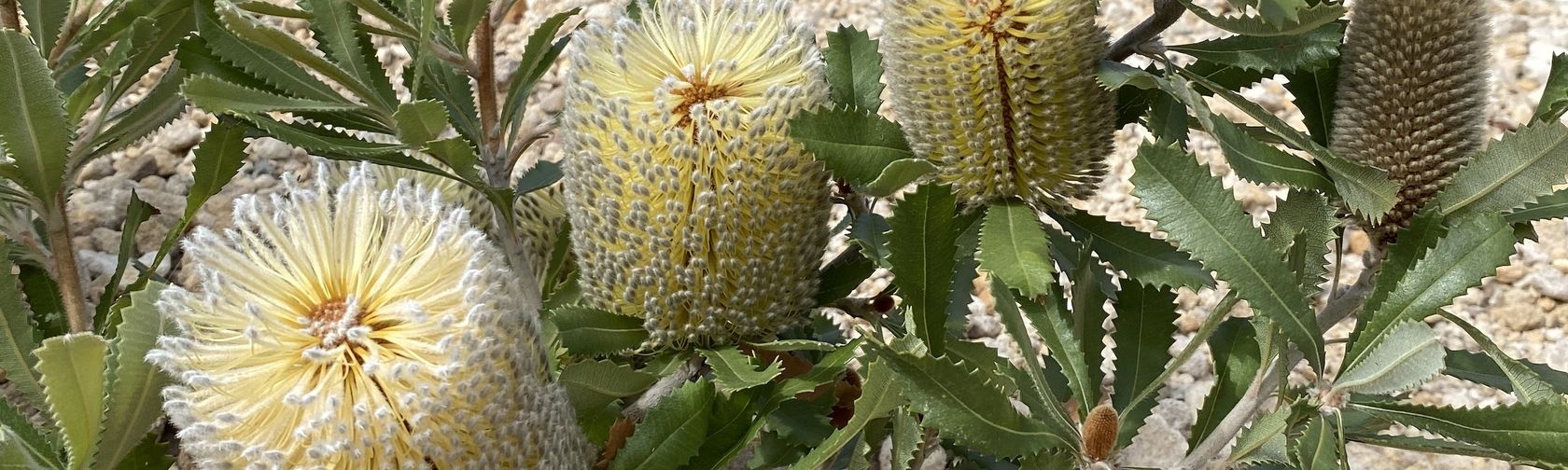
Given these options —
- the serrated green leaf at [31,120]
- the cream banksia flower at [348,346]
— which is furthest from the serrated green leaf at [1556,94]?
the serrated green leaf at [31,120]

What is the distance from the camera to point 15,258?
1015 mm

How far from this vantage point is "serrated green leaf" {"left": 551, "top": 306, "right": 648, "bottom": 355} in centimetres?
75

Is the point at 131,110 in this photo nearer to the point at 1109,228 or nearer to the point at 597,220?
the point at 597,220

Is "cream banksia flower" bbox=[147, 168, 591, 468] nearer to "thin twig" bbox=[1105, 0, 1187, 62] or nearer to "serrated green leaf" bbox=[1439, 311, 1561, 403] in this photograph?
"thin twig" bbox=[1105, 0, 1187, 62]

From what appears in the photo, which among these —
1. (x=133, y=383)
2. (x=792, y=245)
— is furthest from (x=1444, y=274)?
(x=133, y=383)

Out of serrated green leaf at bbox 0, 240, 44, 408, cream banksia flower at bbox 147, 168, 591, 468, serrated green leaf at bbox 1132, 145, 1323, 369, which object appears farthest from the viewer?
serrated green leaf at bbox 0, 240, 44, 408

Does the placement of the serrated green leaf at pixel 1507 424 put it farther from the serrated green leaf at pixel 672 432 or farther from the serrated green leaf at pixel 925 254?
the serrated green leaf at pixel 672 432

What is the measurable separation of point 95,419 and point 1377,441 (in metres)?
0.87

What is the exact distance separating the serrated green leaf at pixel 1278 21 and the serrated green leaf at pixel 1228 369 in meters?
0.23

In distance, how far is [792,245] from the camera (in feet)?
2.46

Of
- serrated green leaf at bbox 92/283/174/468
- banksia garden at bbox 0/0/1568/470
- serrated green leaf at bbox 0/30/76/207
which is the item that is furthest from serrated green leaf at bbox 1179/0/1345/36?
serrated green leaf at bbox 0/30/76/207

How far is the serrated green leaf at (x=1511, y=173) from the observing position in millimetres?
→ 649

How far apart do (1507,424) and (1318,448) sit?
0.36ft

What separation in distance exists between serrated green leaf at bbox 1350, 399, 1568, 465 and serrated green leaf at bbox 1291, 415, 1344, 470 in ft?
0.17
